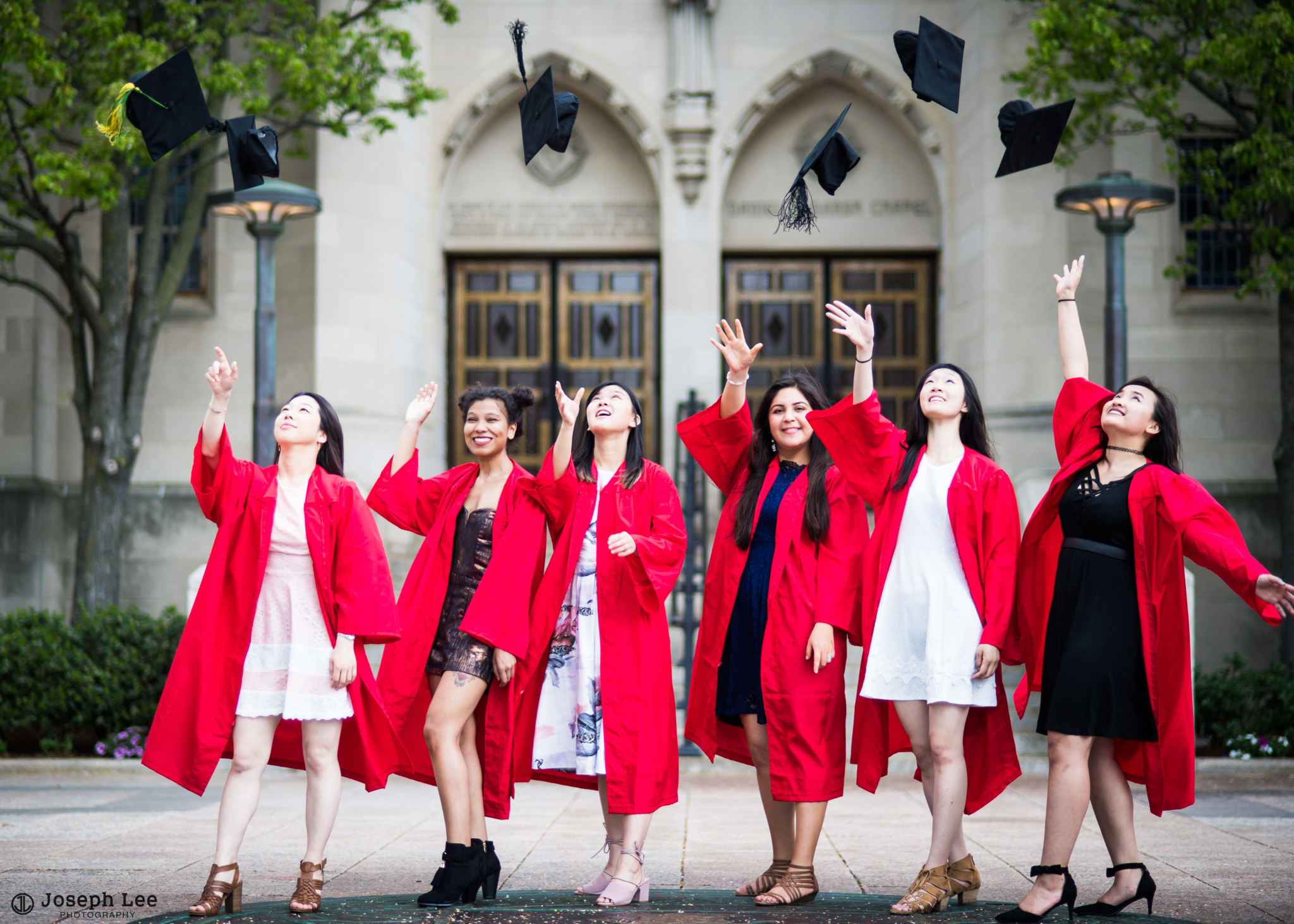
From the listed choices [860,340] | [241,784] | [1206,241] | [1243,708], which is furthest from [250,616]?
[1206,241]

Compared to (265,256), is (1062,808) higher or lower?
lower

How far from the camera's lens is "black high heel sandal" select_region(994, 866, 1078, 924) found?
4.64 m

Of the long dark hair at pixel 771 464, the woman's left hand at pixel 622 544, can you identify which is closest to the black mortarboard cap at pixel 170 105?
the woman's left hand at pixel 622 544

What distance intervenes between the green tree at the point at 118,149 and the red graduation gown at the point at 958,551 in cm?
685

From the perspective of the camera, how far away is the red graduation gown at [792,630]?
5.15 meters

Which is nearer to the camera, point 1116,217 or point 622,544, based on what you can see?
point 622,544

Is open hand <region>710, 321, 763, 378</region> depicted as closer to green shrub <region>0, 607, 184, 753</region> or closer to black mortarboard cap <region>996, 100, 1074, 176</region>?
black mortarboard cap <region>996, 100, 1074, 176</region>

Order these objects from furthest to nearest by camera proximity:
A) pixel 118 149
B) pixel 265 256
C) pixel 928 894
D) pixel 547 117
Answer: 1. pixel 265 256
2. pixel 118 149
3. pixel 547 117
4. pixel 928 894

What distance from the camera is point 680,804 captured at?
320 inches

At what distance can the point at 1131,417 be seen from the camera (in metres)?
4.97

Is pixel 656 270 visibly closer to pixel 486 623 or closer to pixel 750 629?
pixel 750 629

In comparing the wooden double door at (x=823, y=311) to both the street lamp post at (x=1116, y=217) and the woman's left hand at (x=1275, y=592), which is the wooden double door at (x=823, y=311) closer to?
the street lamp post at (x=1116, y=217)

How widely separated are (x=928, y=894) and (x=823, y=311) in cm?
1113

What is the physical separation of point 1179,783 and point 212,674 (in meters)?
3.66
